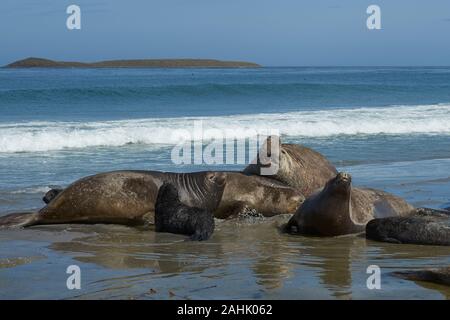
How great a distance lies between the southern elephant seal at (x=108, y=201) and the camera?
30.4 feet

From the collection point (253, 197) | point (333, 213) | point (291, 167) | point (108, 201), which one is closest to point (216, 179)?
point (253, 197)

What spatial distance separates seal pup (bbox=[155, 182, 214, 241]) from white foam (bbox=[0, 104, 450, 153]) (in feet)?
31.7

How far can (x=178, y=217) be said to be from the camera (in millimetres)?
8711

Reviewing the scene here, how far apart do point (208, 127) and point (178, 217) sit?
1554 cm

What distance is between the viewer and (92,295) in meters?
5.76

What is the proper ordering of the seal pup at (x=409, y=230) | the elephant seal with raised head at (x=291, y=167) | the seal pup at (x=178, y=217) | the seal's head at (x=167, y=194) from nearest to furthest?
the seal pup at (x=409, y=230) → the seal pup at (x=178, y=217) → the seal's head at (x=167, y=194) → the elephant seal with raised head at (x=291, y=167)

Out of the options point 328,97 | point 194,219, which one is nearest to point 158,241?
point 194,219

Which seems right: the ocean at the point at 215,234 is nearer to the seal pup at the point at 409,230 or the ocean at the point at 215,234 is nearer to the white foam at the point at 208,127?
the white foam at the point at 208,127

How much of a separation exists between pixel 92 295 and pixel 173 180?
13.2 feet

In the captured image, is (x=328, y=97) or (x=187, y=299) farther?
(x=328, y=97)

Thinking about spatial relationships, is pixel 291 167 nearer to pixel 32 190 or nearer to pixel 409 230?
pixel 409 230

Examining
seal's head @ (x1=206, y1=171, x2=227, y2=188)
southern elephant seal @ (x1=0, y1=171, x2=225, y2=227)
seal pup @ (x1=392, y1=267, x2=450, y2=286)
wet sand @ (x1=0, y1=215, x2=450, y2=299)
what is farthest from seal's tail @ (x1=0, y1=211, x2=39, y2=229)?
seal pup @ (x1=392, y1=267, x2=450, y2=286)

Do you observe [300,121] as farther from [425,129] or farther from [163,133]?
[163,133]

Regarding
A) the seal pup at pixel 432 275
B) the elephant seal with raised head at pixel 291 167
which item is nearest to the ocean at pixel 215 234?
the seal pup at pixel 432 275
